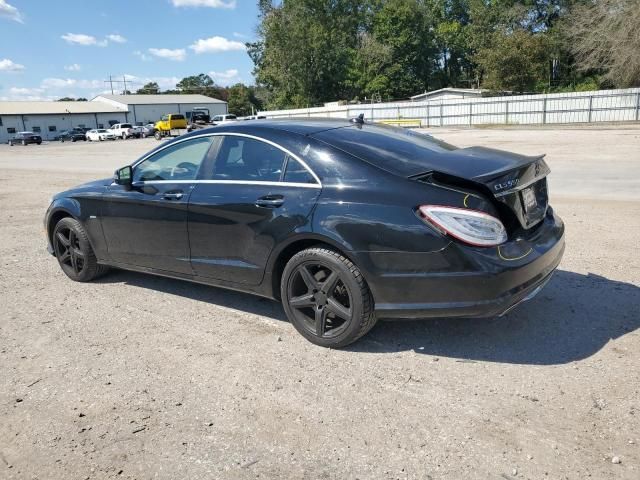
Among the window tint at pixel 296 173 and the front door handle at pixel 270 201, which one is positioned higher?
the window tint at pixel 296 173

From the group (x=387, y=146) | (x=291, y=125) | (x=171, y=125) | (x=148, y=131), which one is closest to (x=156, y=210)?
(x=291, y=125)

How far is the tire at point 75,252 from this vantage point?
18.4 feet

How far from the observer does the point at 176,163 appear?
4953mm

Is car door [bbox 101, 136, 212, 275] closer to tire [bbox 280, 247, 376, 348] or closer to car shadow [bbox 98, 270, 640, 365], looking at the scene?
car shadow [bbox 98, 270, 640, 365]

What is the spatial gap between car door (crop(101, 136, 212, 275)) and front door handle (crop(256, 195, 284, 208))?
82cm

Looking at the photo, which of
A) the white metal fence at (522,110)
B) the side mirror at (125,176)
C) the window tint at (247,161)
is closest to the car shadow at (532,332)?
the window tint at (247,161)

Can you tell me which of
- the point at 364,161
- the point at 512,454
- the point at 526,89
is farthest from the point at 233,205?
the point at 526,89

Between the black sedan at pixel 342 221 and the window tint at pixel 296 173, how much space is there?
0.03 ft

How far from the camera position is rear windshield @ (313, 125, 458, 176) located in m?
3.84

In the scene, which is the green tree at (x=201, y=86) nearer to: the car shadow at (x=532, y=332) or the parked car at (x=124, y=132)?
the parked car at (x=124, y=132)

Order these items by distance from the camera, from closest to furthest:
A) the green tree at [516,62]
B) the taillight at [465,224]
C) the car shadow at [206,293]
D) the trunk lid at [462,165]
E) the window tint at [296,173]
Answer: the taillight at [465,224] → the trunk lid at [462,165] → the window tint at [296,173] → the car shadow at [206,293] → the green tree at [516,62]

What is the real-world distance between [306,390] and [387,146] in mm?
1867

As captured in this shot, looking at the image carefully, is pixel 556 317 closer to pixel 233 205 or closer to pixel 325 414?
pixel 325 414

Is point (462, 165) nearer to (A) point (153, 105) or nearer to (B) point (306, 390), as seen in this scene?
(B) point (306, 390)
